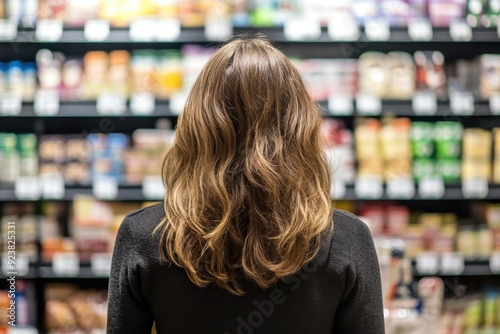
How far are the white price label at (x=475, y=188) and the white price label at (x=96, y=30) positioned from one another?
1.94 m

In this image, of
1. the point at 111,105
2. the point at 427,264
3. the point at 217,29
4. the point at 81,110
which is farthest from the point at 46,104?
the point at 427,264

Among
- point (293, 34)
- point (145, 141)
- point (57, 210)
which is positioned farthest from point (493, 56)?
point (57, 210)

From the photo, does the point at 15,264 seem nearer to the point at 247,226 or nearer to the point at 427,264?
the point at 427,264

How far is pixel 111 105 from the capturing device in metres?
2.97

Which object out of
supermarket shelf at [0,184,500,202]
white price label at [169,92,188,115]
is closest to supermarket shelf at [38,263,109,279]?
supermarket shelf at [0,184,500,202]

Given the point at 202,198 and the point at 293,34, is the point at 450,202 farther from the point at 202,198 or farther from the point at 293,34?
the point at 202,198

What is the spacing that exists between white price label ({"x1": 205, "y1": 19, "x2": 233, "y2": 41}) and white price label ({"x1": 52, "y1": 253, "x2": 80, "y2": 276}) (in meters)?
1.28

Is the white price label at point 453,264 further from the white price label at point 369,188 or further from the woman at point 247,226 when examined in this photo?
the woman at point 247,226

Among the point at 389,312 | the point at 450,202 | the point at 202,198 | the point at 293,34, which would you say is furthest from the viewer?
the point at 450,202

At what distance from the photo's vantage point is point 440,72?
3152 millimetres

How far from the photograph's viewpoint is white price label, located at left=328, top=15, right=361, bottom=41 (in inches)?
117

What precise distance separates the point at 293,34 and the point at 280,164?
198cm

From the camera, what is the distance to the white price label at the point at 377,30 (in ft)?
9.90

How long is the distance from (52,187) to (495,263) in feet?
7.42
